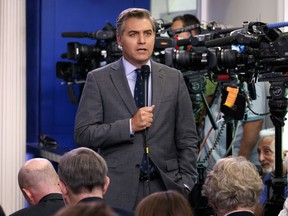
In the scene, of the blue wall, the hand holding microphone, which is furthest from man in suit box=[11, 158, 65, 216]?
the blue wall

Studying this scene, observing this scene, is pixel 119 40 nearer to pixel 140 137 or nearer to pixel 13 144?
pixel 140 137

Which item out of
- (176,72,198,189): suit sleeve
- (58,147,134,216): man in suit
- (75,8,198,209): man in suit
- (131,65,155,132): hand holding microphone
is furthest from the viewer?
(176,72,198,189): suit sleeve

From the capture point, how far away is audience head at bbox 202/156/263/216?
3.19 metres

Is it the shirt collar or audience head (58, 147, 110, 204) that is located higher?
the shirt collar

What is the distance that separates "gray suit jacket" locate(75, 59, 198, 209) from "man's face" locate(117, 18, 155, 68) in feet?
0.27

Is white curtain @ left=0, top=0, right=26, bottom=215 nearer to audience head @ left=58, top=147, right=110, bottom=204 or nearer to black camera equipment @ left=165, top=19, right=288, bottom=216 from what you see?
black camera equipment @ left=165, top=19, right=288, bottom=216

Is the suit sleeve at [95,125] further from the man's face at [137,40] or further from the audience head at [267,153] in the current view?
the audience head at [267,153]

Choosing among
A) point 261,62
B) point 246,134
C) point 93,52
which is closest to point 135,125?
point 261,62

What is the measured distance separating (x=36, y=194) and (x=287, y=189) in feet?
6.20

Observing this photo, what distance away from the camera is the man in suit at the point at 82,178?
3057 mm

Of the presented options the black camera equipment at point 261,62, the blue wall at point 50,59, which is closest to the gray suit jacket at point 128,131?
the black camera equipment at point 261,62

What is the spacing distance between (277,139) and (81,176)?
1860 millimetres

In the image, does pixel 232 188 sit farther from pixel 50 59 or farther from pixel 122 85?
pixel 50 59

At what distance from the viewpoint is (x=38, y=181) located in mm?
3529
